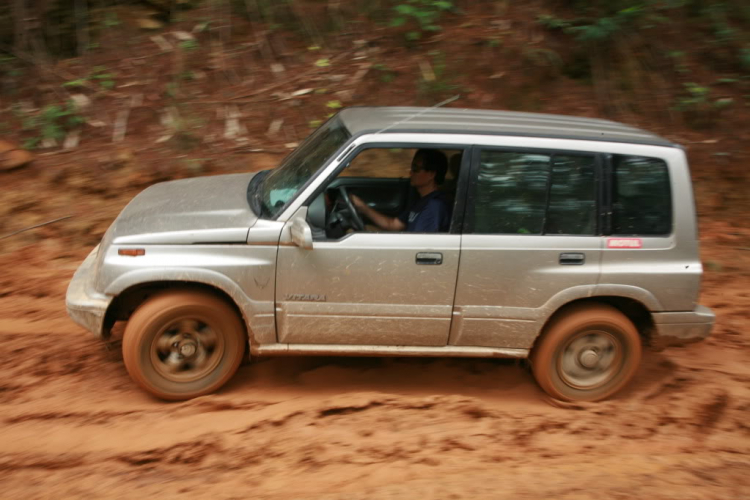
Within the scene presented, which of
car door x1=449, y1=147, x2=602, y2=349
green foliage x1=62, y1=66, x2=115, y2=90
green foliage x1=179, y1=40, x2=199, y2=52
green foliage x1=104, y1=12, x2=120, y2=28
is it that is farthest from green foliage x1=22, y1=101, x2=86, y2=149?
car door x1=449, y1=147, x2=602, y2=349

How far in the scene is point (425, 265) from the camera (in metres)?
4.19

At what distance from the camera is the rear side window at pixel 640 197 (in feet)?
14.1

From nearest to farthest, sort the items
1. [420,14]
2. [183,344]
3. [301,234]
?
[301,234]
[183,344]
[420,14]

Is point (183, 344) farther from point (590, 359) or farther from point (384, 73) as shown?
point (384, 73)

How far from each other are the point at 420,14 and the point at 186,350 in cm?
627

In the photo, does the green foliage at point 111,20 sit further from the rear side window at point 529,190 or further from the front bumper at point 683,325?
the front bumper at point 683,325

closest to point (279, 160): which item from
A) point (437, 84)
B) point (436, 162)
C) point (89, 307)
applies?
point (437, 84)

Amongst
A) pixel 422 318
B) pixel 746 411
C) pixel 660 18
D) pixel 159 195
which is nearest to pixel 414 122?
pixel 422 318

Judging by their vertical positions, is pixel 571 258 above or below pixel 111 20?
below

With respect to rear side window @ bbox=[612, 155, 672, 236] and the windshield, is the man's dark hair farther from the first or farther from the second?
rear side window @ bbox=[612, 155, 672, 236]

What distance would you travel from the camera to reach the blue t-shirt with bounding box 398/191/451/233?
14.2ft

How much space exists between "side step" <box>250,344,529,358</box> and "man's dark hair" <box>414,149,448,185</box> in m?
1.09

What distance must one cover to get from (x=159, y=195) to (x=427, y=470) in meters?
2.53

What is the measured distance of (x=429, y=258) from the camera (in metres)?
4.18
